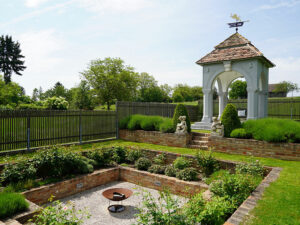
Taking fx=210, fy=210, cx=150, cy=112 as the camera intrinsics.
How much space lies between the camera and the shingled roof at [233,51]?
38.5 ft

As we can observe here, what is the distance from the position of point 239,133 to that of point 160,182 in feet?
13.7

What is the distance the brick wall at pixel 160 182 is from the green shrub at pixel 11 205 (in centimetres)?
362

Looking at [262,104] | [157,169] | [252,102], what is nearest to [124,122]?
[157,169]

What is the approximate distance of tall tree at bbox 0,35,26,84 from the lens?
44312 mm

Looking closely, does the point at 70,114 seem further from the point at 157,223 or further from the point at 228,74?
the point at 228,74

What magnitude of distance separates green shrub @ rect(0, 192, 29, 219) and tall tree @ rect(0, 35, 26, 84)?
47.9 metres

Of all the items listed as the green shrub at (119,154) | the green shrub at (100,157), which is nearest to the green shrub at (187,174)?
the green shrub at (119,154)

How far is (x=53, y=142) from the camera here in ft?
31.0

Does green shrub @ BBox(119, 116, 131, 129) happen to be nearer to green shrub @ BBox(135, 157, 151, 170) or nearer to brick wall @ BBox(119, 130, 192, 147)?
brick wall @ BBox(119, 130, 192, 147)

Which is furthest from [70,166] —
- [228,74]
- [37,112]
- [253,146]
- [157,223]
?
[228,74]

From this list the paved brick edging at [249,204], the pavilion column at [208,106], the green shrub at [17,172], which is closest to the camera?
the paved brick edging at [249,204]

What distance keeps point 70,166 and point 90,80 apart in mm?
27132

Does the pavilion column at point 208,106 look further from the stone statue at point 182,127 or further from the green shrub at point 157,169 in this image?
the green shrub at point 157,169

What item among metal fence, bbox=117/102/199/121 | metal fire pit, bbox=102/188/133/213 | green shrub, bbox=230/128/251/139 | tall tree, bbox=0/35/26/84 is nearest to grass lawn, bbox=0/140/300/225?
green shrub, bbox=230/128/251/139
